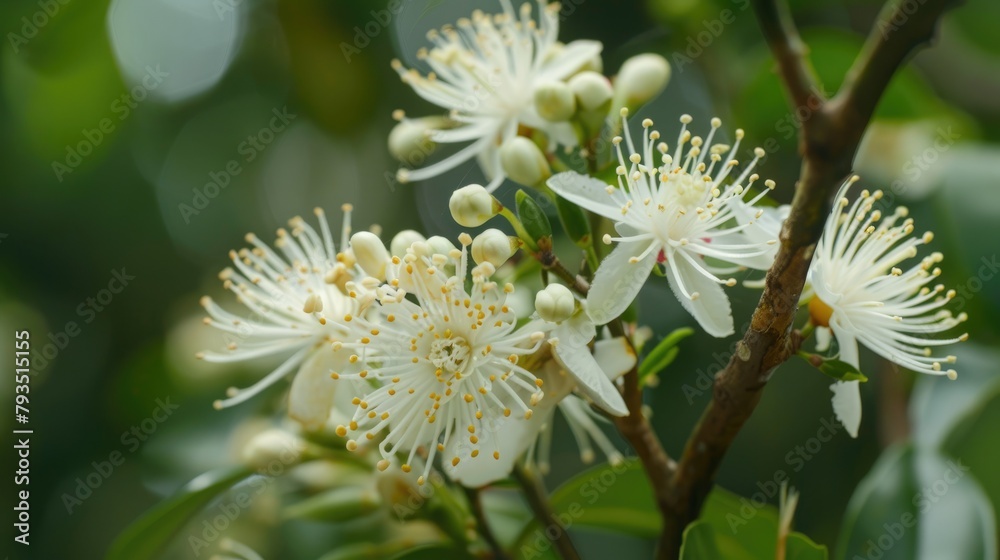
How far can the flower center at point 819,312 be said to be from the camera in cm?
100

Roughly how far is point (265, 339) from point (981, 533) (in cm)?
102

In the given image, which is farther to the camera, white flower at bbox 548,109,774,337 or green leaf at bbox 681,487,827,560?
green leaf at bbox 681,487,827,560

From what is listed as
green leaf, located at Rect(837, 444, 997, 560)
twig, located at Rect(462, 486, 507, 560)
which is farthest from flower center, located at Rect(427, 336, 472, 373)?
green leaf, located at Rect(837, 444, 997, 560)

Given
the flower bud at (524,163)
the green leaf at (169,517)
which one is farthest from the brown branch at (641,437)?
the green leaf at (169,517)

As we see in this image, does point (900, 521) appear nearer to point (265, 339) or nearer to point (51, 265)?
point (265, 339)

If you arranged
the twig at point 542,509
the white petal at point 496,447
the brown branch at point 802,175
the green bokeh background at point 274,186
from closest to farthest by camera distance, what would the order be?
the brown branch at point 802,175
the white petal at point 496,447
the twig at point 542,509
the green bokeh background at point 274,186

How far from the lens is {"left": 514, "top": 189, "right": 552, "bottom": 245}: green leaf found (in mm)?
956

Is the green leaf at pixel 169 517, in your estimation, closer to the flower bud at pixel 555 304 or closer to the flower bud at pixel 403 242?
the flower bud at pixel 403 242

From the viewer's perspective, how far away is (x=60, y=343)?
6.81 feet

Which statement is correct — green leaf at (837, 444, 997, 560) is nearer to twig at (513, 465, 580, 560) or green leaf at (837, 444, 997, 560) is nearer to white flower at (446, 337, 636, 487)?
twig at (513, 465, 580, 560)

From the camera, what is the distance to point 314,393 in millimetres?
1100

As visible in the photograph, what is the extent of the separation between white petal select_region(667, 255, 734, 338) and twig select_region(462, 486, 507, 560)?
0.38 metres

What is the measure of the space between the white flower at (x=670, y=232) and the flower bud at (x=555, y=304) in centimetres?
3

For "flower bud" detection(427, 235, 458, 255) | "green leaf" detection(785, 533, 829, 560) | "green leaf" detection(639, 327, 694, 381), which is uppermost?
"flower bud" detection(427, 235, 458, 255)
